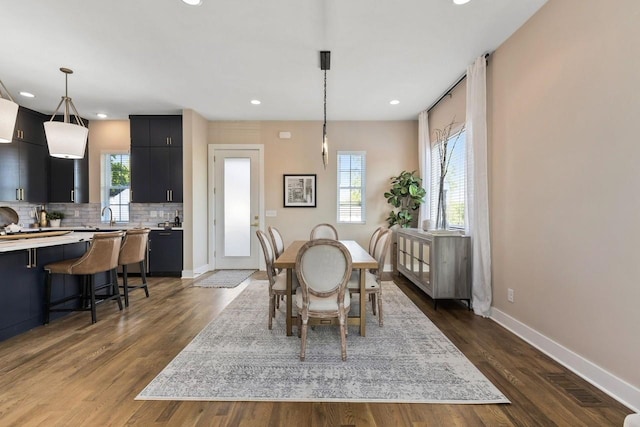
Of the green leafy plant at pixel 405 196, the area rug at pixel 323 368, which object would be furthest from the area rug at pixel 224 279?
the green leafy plant at pixel 405 196

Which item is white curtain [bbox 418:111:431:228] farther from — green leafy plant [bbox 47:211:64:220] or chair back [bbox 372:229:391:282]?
green leafy plant [bbox 47:211:64:220]

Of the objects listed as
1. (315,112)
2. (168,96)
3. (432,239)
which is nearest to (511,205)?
(432,239)

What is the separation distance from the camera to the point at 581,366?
208cm

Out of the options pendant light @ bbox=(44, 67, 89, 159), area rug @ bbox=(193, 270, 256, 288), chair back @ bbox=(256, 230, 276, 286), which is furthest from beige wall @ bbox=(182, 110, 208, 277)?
chair back @ bbox=(256, 230, 276, 286)

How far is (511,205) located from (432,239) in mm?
897

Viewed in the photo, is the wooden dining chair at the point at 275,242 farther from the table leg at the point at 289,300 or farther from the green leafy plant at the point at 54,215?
the green leafy plant at the point at 54,215

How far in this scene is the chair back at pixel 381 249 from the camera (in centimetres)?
282

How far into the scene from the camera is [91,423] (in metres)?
1.62

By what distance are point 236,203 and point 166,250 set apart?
4.85 ft

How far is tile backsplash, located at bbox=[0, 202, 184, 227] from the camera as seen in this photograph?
18.1 ft

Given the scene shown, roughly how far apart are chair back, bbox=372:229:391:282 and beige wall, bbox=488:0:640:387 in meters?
1.22

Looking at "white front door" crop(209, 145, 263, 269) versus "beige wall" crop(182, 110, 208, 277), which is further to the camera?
"white front door" crop(209, 145, 263, 269)

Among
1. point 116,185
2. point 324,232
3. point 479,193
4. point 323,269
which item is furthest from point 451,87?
point 116,185

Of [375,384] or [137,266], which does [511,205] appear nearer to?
[375,384]
